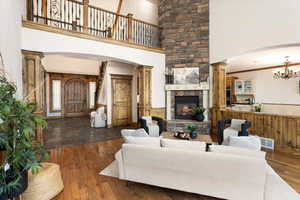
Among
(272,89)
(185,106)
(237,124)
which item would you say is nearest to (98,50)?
(185,106)

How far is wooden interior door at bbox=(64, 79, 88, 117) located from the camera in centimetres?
905

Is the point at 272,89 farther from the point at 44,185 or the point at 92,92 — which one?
the point at 92,92

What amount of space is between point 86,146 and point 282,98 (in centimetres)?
760

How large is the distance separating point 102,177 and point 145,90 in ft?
11.1

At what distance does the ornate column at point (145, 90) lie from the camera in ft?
17.9

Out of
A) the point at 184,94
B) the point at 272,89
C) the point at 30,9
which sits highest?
the point at 30,9

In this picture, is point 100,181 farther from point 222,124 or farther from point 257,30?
point 257,30

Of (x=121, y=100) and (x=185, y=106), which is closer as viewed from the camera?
(x=185, y=106)

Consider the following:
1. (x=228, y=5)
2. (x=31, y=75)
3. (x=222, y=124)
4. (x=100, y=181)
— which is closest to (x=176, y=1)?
(x=228, y=5)

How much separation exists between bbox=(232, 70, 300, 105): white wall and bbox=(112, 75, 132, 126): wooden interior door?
232 inches

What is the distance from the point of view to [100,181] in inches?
96.9

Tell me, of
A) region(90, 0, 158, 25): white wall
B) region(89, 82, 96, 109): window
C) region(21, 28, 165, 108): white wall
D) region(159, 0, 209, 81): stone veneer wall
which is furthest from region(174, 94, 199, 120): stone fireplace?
region(89, 82, 96, 109): window

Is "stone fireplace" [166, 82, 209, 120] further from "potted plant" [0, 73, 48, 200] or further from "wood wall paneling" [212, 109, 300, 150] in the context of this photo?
"potted plant" [0, 73, 48, 200]

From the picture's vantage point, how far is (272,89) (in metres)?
6.63
